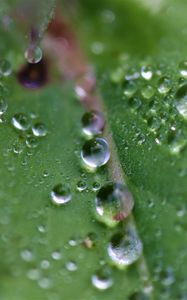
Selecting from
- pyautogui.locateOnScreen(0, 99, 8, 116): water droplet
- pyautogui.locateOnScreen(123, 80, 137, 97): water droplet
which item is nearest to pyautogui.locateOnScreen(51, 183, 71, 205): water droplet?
pyautogui.locateOnScreen(0, 99, 8, 116): water droplet

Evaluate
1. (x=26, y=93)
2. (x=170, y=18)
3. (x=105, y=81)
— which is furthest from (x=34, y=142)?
(x=170, y=18)

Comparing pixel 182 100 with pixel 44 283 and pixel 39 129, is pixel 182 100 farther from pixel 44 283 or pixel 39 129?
pixel 44 283

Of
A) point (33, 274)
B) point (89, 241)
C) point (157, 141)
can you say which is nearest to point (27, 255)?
point (33, 274)

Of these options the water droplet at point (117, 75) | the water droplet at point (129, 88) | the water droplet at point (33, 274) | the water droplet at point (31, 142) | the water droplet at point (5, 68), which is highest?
the water droplet at point (5, 68)

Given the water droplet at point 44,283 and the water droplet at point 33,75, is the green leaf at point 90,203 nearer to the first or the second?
the water droplet at point 44,283

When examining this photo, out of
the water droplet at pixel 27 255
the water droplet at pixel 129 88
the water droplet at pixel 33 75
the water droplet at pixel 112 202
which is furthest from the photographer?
the water droplet at pixel 33 75

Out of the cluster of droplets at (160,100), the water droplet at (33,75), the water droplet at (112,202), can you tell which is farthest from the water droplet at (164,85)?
the water droplet at (33,75)
